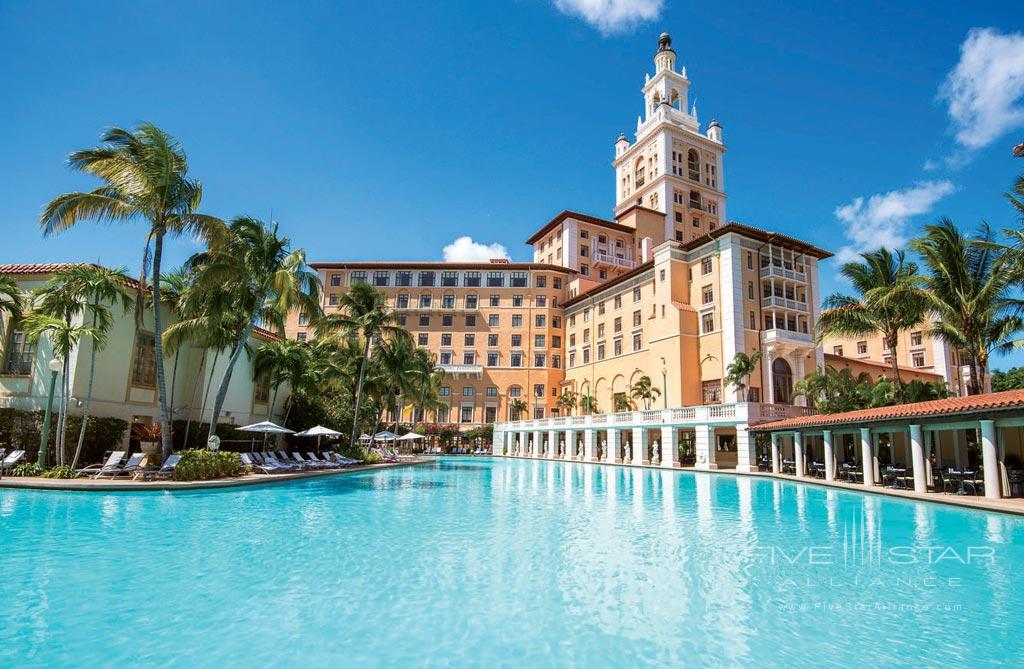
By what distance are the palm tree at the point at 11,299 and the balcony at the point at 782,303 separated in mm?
41892

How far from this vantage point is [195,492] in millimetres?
17797

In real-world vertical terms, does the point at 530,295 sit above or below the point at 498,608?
above

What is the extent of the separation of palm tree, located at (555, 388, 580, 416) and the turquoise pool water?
4372 centimetres

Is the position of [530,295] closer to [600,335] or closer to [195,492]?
[600,335]

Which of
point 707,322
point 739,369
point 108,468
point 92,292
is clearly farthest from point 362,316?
point 707,322

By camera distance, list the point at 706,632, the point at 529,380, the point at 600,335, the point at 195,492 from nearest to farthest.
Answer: the point at 706,632 → the point at 195,492 → the point at 600,335 → the point at 529,380

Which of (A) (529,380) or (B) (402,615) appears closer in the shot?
(B) (402,615)

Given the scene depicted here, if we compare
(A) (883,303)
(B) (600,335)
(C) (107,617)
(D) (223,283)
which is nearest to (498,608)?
(C) (107,617)

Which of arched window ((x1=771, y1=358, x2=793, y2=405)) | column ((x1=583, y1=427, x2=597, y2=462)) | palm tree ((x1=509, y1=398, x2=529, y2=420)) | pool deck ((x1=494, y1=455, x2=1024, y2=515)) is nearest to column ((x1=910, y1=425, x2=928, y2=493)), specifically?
pool deck ((x1=494, y1=455, x2=1024, y2=515))

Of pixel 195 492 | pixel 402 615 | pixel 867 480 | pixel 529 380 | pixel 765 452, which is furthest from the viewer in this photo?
pixel 529 380

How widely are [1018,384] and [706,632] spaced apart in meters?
63.7

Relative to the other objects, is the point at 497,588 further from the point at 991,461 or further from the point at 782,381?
the point at 782,381

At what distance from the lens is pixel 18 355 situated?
22.2 meters

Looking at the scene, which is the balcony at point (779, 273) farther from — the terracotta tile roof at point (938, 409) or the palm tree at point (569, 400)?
the palm tree at point (569, 400)
